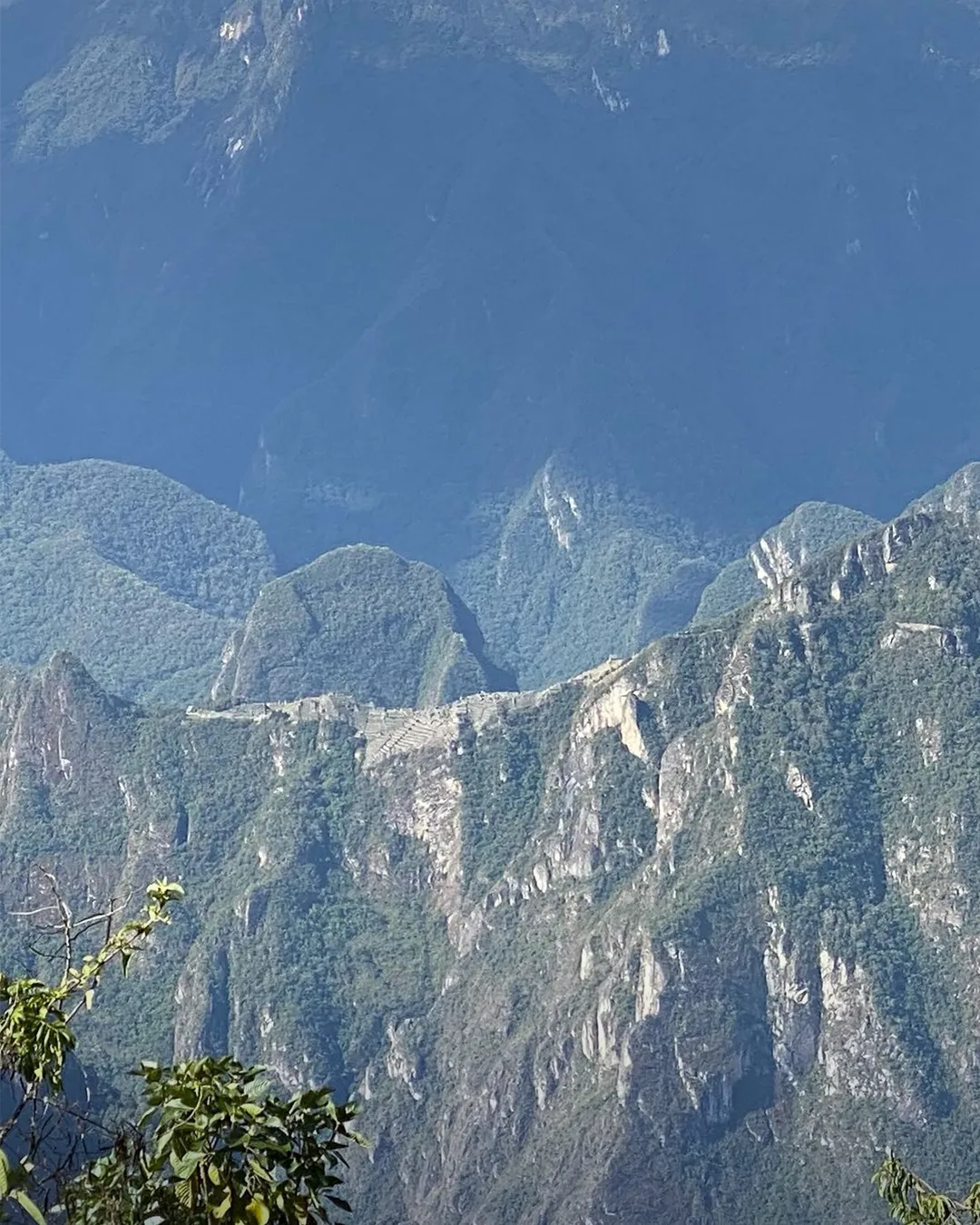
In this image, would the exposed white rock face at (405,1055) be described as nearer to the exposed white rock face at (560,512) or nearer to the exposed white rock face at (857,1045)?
the exposed white rock face at (857,1045)

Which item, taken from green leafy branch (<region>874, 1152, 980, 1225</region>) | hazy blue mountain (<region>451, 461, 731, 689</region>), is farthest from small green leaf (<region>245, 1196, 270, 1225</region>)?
hazy blue mountain (<region>451, 461, 731, 689</region>)

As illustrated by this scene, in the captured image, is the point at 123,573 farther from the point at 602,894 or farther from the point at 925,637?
the point at 925,637

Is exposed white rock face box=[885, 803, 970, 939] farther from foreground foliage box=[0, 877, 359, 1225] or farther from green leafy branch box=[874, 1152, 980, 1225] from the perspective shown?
foreground foliage box=[0, 877, 359, 1225]

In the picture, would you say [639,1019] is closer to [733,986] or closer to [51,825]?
[733,986]

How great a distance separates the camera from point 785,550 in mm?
150250

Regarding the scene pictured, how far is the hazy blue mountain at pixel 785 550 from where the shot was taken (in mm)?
146750

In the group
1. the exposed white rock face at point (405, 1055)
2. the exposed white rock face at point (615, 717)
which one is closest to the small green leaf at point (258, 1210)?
the exposed white rock face at point (615, 717)

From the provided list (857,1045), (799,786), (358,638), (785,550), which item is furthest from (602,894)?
(785,550)

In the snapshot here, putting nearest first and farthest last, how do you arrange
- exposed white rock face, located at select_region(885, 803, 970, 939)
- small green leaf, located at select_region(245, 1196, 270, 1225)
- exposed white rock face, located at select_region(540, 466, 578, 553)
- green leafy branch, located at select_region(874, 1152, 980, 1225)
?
1. small green leaf, located at select_region(245, 1196, 270, 1225)
2. green leafy branch, located at select_region(874, 1152, 980, 1225)
3. exposed white rock face, located at select_region(885, 803, 970, 939)
4. exposed white rock face, located at select_region(540, 466, 578, 553)

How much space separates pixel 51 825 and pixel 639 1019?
31.0 metres

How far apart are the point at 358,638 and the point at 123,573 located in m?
36.0

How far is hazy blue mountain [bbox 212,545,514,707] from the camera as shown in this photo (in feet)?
438

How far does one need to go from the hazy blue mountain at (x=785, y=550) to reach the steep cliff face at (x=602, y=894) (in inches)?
2049

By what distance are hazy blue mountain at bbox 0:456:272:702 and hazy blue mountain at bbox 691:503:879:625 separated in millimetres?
34650
